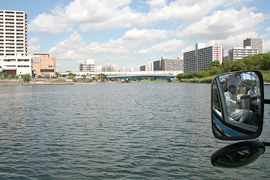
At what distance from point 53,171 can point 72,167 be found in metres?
0.54

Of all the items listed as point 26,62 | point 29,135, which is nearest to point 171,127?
point 29,135

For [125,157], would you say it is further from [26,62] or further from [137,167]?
[26,62]

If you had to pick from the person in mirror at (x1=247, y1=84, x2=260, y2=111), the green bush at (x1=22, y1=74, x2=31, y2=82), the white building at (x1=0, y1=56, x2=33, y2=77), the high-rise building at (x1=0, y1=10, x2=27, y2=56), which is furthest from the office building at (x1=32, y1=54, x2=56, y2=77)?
the person in mirror at (x1=247, y1=84, x2=260, y2=111)

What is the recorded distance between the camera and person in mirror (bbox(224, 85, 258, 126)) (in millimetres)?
2781

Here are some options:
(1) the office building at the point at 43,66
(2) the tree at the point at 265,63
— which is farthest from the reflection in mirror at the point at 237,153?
(1) the office building at the point at 43,66

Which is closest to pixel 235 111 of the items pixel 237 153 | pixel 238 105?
pixel 238 105

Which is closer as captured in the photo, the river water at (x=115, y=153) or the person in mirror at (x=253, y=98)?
the person in mirror at (x=253, y=98)

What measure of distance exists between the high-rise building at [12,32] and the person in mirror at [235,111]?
155459 millimetres

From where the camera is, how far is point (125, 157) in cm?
848

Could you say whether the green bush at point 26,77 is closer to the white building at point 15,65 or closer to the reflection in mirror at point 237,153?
the white building at point 15,65

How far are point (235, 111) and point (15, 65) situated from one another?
137 meters

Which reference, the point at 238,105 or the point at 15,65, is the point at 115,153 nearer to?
the point at 238,105

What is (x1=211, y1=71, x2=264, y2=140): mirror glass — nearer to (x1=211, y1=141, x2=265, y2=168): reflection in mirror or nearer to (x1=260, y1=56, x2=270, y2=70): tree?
(x1=211, y1=141, x2=265, y2=168): reflection in mirror

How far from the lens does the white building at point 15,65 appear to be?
127m
